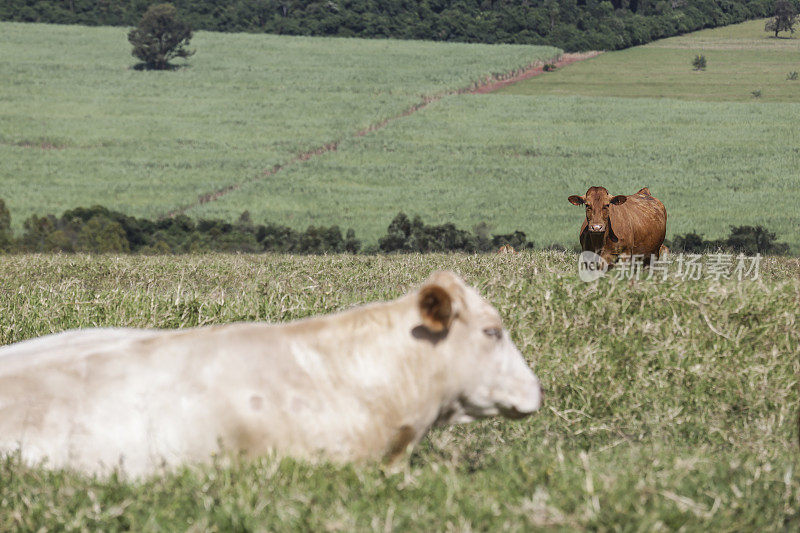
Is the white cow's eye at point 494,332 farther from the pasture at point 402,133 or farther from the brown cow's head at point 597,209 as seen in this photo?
the pasture at point 402,133

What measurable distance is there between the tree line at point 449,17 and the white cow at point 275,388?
358 feet

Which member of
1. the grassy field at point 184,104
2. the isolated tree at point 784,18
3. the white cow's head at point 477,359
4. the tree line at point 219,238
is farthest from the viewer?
the isolated tree at point 784,18

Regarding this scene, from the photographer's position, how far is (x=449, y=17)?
131 metres

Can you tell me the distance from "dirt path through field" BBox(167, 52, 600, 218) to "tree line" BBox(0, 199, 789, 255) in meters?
17.7

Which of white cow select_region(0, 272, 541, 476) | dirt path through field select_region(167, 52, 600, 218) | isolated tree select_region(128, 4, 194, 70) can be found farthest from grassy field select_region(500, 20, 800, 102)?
white cow select_region(0, 272, 541, 476)

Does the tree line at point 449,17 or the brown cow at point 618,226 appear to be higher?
the tree line at point 449,17

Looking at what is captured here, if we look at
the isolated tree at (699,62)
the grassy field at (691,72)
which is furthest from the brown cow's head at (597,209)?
the isolated tree at (699,62)

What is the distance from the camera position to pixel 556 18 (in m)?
120

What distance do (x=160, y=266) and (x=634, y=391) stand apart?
10954 mm

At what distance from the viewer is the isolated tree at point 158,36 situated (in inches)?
4318

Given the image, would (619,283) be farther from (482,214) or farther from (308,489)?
(482,214)

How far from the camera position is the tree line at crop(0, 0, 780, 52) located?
115m

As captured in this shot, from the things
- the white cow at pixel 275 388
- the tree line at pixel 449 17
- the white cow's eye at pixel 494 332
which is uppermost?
the tree line at pixel 449 17

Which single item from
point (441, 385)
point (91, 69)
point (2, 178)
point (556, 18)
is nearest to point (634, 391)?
point (441, 385)
